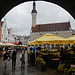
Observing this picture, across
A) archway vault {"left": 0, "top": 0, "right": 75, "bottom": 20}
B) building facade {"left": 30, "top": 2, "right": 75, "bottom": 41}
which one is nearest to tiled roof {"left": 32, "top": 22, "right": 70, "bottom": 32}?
building facade {"left": 30, "top": 2, "right": 75, "bottom": 41}

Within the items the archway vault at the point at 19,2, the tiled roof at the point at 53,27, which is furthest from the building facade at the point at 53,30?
the archway vault at the point at 19,2

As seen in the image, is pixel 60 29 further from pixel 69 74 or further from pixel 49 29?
pixel 69 74

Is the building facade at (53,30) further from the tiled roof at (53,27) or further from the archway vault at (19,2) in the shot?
the archway vault at (19,2)

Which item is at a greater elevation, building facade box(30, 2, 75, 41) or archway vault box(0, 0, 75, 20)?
building facade box(30, 2, 75, 41)

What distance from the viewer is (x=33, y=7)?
195ft

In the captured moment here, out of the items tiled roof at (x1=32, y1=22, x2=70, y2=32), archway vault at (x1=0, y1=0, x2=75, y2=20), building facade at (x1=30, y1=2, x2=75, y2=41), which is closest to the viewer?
archway vault at (x1=0, y1=0, x2=75, y2=20)

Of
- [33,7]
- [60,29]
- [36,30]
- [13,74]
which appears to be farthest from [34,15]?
[13,74]

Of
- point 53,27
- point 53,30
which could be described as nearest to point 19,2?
point 53,30

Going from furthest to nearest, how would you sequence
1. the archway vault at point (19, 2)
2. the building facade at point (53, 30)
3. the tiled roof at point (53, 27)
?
the tiled roof at point (53, 27)
the building facade at point (53, 30)
the archway vault at point (19, 2)

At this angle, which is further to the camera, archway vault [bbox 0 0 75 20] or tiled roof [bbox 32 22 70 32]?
tiled roof [bbox 32 22 70 32]

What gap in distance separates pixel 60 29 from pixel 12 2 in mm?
45277

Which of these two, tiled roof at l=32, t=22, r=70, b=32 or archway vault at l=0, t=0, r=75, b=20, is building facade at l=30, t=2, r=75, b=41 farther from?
archway vault at l=0, t=0, r=75, b=20

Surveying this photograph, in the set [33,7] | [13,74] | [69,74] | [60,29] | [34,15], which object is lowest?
[13,74]

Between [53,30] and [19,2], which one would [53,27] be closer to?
[53,30]
